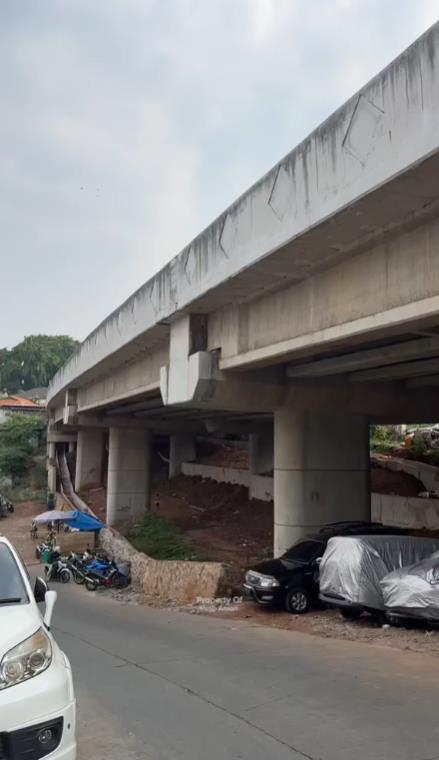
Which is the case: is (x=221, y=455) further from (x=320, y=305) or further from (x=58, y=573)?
(x=320, y=305)

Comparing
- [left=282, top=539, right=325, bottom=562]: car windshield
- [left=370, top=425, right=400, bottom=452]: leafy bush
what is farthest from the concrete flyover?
[left=370, top=425, right=400, bottom=452]: leafy bush

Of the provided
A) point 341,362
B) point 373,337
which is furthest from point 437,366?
point 373,337

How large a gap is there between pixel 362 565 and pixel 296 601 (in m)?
2.35

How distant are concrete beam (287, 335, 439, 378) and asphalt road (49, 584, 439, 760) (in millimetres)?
4881

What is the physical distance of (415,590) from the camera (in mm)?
10000

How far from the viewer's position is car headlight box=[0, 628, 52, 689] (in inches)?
149

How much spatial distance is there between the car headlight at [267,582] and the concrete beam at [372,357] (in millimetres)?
4317

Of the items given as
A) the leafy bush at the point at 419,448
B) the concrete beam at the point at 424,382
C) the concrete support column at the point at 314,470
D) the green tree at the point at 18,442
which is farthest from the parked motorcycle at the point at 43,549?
the green tree at the point at 18,442

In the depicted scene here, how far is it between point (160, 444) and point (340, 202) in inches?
1880

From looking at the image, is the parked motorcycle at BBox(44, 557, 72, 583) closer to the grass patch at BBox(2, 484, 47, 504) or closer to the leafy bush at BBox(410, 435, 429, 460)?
the leafy bush at BBox(410, 435, 429, 460)

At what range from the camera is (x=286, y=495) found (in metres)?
14.7

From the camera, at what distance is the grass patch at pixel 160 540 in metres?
22.5

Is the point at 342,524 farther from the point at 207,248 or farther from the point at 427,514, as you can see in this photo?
the point at 427,514

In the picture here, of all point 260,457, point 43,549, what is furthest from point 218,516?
point 43,549
